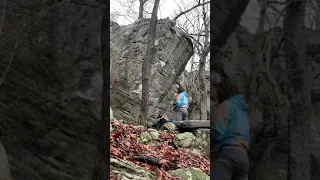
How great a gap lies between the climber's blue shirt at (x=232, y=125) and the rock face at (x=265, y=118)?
56 millimetres

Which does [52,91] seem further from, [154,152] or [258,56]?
[154,152]

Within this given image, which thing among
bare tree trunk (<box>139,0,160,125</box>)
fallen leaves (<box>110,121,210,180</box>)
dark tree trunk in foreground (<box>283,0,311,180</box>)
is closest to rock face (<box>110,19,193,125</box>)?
bare tree trunk (<box>139,0,160,125</box>)

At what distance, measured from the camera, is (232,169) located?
2.54m

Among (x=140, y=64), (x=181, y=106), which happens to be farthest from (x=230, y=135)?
(x=140, y=64)

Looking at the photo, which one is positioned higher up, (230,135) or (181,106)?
(230,135)

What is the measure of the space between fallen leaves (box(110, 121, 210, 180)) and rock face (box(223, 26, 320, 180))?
1.93m

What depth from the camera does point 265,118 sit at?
2.46 meters

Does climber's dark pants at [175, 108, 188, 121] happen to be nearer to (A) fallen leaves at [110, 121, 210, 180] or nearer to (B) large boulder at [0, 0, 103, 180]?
(A) fallen leaves at [110, 121, 210, 180]

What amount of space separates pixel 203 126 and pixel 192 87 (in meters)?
8.81

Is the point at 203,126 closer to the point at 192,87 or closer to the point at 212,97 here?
the point at 212,97

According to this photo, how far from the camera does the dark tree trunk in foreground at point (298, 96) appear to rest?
2.39 m

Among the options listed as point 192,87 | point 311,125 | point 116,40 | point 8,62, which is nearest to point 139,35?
point 116,40

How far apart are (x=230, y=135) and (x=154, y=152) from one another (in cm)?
295

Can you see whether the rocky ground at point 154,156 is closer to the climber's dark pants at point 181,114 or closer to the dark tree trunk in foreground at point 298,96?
the dark tree trunk in foreground at point 298,96
